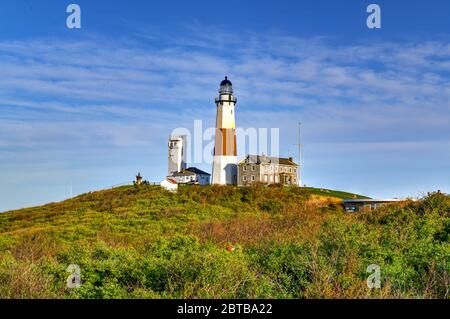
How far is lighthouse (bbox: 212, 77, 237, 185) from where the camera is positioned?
5259 centimetres

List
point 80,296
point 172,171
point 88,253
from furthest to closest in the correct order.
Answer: point 172,171 < point 88,253 < point 80,296

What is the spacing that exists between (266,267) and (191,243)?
126 inches

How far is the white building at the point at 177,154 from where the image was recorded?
58.0m

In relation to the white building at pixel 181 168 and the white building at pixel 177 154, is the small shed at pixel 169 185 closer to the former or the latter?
the white building at pixel 181 168

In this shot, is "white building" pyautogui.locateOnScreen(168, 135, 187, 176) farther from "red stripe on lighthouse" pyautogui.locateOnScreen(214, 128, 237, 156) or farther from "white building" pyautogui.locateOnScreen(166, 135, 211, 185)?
"red stripe on lighthouse" pyautogui.locateOnScreen(214, 128, 237, 156)

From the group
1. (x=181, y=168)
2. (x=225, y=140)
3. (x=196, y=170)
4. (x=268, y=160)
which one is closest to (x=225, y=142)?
(x=225, y=140)

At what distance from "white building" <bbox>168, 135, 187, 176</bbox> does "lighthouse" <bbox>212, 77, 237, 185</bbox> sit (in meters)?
5.88

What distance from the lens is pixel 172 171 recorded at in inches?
2279

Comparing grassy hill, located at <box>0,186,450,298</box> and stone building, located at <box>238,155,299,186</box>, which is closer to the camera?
grassy hill, located at <box>0,186,450,298</box>

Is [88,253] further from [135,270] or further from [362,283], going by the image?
[362,283]

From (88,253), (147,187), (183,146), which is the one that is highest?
(183,146)

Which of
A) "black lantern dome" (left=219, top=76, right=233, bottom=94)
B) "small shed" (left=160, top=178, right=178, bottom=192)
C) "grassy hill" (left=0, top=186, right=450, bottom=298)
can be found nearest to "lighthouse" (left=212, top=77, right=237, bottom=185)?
"black lantern dome" (left=219, top=76, right=233, bottom=94)

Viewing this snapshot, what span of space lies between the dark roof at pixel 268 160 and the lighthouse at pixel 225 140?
1.88 m
